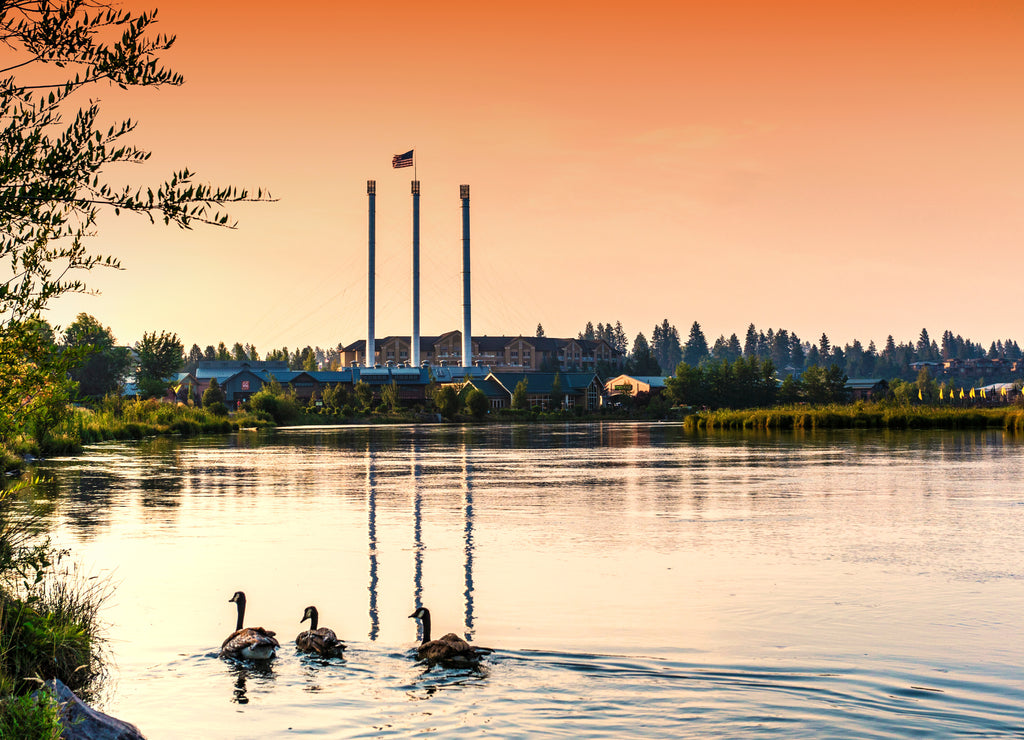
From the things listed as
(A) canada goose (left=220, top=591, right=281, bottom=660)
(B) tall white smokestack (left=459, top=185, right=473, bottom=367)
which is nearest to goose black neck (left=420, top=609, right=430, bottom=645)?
(A) canada goose (left=220, top=591, right=281, bottom=660)

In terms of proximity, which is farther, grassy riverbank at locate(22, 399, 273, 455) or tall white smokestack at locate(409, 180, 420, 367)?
tall white smokestack at locate(409, 180, 420, 367)

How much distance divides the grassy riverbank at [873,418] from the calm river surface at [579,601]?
48.2 m

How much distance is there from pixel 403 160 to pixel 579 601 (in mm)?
160907

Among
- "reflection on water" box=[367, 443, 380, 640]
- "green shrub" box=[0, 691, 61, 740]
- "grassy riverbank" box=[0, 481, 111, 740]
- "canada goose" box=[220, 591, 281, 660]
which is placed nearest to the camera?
"green shrub" box=[0, 691, 61, 740]

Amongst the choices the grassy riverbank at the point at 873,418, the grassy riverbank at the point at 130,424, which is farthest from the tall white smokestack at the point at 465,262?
the grassy riverbank at the point at 873,418

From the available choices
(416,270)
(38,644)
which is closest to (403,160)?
(416,270)

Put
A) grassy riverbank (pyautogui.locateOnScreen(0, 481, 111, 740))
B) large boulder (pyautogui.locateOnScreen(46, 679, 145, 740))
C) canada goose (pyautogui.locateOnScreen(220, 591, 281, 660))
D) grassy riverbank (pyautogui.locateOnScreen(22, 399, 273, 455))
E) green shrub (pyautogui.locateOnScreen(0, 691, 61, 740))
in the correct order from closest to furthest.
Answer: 1. green shrub (pyautogui.locateOnScreen(0, 691, 61, 740))
2. large boulder (pyautogui.locateOnScreen(46, 679, 145, 740))
3. grassy riverbank (pyautogui.locateOnScreen(0, 481, 111, 740))
4. canada goose (pyautogui.locateOnScreen(220, 591, 281, 660))
5. grassy riverbank (pyautogui.locateOnScreen(22, 399, 273, 455))

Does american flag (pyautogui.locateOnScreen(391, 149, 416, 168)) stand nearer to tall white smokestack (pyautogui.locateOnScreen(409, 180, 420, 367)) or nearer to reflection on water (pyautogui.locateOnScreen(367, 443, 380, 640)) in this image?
tall white smokestack (pyautogui.locateOnScreen(409, 180, 420, 367))

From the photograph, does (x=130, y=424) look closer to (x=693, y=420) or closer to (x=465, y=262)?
(x=693, y=420)

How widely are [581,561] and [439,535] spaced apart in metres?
Answer: 5.38

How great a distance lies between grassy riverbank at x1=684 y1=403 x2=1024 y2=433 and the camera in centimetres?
8738

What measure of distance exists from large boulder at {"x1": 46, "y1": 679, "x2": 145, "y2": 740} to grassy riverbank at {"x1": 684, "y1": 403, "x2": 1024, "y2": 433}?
A: 8395 cm

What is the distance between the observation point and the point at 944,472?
4384cm

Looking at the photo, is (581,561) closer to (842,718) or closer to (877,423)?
(842,718)
